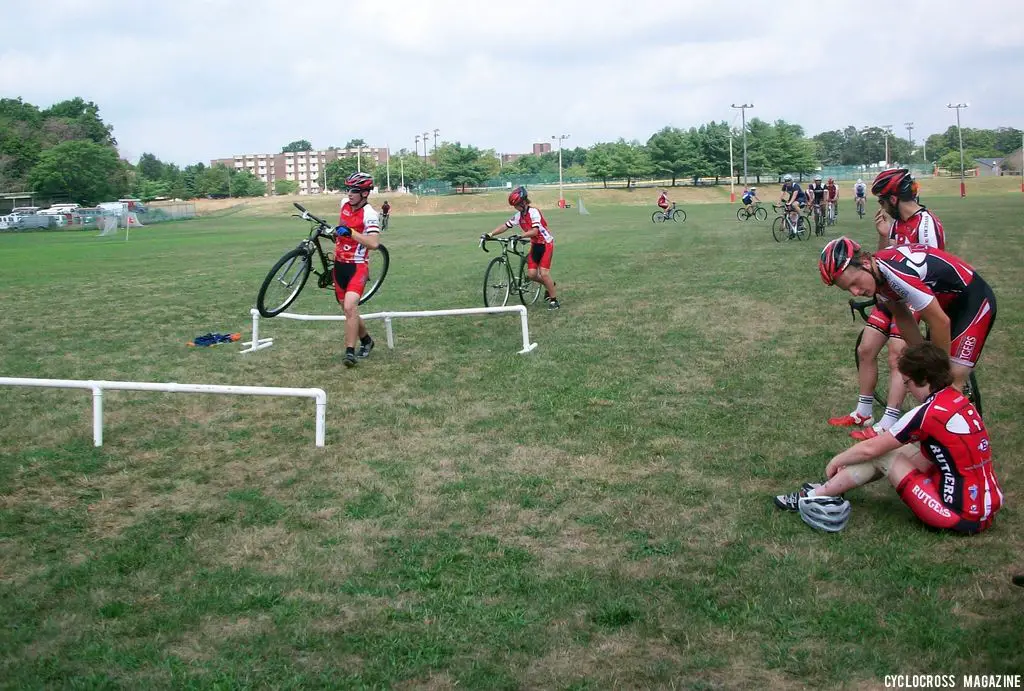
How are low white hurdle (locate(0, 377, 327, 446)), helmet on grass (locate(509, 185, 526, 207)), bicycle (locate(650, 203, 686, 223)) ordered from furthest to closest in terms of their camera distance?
bicycle (locate(650, 203, 686, 223))
helmet on grass (locate(509, 185, 526, 207))
low white hurdle (locate(0, 377, 327, 446))

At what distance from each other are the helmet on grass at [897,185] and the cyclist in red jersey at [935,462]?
1.98 metres

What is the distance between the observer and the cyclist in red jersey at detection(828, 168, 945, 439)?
675 centimetres

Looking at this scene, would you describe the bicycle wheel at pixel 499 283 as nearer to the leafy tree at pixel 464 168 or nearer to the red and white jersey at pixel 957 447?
the red and white jersey at pixel 957 447

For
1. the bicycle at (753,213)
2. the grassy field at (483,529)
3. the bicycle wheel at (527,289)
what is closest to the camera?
the grassy field at (483,529)

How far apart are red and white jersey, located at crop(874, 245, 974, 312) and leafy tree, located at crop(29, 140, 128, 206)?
94524 millimetres

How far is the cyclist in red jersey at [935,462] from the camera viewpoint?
4.93 m

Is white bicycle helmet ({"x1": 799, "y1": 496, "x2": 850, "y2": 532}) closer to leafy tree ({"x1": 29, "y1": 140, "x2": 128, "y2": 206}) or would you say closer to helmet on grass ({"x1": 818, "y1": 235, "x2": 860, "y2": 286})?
helmet on grass ({"x1": 818, "y1": 235, "x2": 860, "y2": 286})

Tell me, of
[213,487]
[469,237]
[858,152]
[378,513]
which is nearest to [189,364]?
[213,487]

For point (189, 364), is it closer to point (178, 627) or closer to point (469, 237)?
point (178, 627)

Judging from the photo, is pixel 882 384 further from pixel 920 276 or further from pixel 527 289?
pixel 527 289

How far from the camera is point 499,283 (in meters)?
13.6

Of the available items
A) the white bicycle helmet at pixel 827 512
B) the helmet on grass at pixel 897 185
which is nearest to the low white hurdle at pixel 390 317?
the helmet on grass at pixel 897 185

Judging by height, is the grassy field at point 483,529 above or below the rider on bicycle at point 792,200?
below

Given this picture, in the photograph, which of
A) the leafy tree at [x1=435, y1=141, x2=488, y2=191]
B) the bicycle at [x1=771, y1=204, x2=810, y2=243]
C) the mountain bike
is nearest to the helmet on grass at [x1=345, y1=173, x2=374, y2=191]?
the mountain bike
